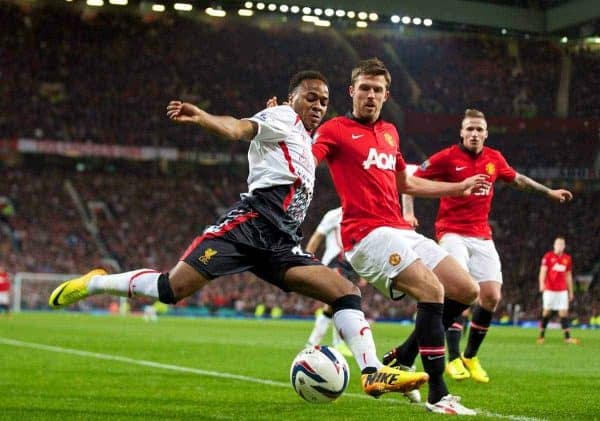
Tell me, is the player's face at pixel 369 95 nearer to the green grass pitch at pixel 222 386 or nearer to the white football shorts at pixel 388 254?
the white football shorts at pixel 388 254

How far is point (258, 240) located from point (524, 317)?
1027 inches

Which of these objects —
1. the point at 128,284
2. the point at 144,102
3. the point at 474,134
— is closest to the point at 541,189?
the point at 474,134

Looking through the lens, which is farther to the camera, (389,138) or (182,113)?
(389,138)

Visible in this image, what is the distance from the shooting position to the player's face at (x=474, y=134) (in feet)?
28.8

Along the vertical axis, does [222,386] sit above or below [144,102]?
below

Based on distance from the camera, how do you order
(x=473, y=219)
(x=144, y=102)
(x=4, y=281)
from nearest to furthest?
1. (x=473, y=219)
2. (x=4, y=281)
3. (x=144, y=102)

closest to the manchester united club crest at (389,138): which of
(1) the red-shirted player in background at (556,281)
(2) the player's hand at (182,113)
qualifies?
(2) the player's hand at (182,113)

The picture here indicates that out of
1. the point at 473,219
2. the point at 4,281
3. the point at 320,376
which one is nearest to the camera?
the point at 320,376

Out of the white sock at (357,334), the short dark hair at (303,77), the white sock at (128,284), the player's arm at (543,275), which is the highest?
the short dark hair at (303,77)

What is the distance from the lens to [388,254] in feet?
20.7

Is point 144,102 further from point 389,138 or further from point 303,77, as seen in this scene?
point 303,77

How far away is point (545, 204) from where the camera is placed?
34.8 m

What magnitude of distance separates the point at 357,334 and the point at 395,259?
67cm

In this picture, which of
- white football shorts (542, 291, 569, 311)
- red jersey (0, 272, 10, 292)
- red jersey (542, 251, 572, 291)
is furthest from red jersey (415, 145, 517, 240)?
red jersey (0, 272, 10, 292)
